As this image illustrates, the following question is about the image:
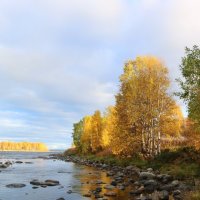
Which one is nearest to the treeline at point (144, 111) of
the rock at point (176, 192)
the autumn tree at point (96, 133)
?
the rock at point (176, 192)

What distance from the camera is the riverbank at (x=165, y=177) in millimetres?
26281

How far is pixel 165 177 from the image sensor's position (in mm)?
33344

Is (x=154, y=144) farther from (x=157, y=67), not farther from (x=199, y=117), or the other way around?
(x=199, y=117)

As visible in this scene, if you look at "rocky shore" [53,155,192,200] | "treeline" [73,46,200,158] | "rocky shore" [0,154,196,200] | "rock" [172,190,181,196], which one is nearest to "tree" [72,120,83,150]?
"treeline" [73,46,200,158]

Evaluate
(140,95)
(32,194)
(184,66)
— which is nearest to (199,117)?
(184,66)

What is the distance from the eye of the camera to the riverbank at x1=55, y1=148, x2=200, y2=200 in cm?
2628

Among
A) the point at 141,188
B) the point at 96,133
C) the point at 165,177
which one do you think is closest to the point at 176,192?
the point at 141,188

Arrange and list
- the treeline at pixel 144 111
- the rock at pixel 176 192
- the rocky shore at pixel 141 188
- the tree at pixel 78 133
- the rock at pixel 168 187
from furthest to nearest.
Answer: the tree at pixel 78 133, the treeline at pixel 144 111, the rock at pixel 168 187, the rock at pixel 176 192, the rocky shore at pixel 141 188

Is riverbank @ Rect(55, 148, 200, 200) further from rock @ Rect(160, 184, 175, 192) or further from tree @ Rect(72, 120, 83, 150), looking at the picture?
tree @ Rect(72, 120, 83, 150)

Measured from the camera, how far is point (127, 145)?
49000 mm

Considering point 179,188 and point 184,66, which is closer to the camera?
point 179,188

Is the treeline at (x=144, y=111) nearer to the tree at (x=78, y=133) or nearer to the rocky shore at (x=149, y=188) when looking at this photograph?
the rocky shore at (x=149, y=188)

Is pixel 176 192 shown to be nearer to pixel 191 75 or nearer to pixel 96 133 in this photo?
pixel 191 75

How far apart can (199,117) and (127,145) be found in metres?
20.2
